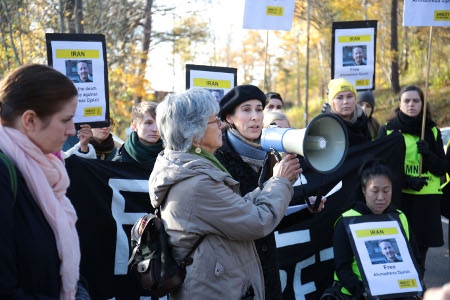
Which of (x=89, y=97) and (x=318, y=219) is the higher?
(x=89, y=97)

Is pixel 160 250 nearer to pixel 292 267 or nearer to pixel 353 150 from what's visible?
pixel 292 267

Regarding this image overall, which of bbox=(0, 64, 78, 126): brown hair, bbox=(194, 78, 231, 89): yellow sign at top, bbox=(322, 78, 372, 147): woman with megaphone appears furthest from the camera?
bbox=(194, 78, 231, 89): yellow sign at top

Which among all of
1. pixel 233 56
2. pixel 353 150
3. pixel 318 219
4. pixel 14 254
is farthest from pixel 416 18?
pixel 233 56

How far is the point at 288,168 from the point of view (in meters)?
3.22

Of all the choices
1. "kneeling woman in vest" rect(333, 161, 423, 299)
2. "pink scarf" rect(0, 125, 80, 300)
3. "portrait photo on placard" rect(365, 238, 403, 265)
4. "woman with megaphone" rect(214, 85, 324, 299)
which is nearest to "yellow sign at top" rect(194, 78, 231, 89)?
"kneeling woman in vest" rect(333, 161, 423, 299)

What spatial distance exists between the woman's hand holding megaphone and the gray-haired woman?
4 centimetres

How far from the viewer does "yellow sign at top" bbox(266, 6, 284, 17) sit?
22.3 ft

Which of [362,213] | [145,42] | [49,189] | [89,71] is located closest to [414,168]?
[362,213]

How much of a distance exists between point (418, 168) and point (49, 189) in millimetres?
4542

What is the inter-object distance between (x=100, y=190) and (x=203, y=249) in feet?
5.86

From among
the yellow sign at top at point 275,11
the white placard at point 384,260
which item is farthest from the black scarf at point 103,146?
the yellow sign at top at point 275,11

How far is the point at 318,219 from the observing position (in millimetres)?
5445

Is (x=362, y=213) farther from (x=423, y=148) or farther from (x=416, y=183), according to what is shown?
(x=423, y=148)

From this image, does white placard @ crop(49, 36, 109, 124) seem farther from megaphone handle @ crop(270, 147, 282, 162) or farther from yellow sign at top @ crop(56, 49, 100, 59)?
Result: megaphone handle @ crop(270, 147, 282, 162)
